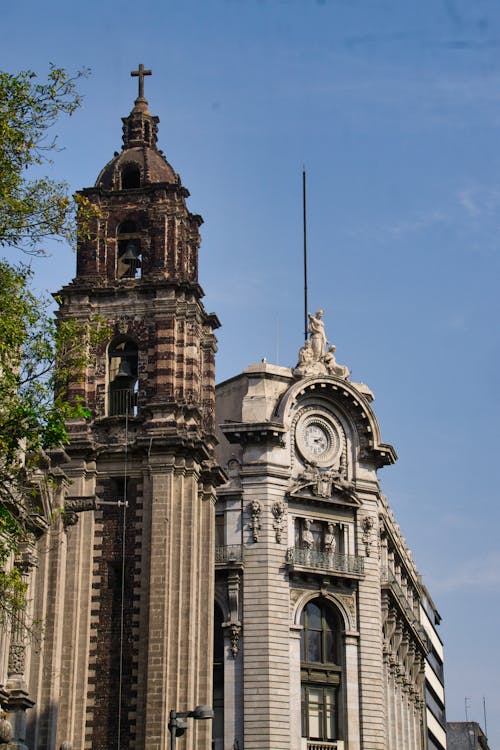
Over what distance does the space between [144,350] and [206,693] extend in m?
14.2

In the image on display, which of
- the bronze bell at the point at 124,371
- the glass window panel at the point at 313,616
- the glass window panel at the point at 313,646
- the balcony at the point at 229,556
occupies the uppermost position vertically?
the bronze bell at the point at 124,371

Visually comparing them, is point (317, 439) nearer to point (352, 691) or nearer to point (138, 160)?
point (352, 691)

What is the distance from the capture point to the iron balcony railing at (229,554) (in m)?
69.1

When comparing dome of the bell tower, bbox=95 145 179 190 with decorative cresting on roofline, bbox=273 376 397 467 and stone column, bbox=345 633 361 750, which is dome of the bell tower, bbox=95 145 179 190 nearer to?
decorative cresting on roofline, bbox=273 376 397 467

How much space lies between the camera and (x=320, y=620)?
70.4 m

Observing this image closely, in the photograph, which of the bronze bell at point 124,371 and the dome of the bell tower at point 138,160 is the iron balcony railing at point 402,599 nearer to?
the bronze bell at point 124,371

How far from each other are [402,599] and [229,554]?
1679 cm

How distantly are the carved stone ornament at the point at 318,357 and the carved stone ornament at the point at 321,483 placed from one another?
191 inches

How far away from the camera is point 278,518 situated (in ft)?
231

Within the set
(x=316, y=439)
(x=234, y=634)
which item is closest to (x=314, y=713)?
(x=234, y=634)

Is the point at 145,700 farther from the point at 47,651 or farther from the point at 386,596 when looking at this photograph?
the point at 386,596

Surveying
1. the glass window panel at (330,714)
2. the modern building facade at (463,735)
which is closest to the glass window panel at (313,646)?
the glass window panel at (330,714)

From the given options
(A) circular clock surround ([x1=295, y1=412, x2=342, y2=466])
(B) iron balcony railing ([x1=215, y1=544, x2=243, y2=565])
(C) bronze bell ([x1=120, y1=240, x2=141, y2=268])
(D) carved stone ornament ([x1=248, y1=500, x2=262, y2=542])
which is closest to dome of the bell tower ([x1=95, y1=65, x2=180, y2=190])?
(C) bronze bell ([x1=120, y1=240, x2=141, y2=268])

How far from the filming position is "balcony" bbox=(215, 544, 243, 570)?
68875mm
